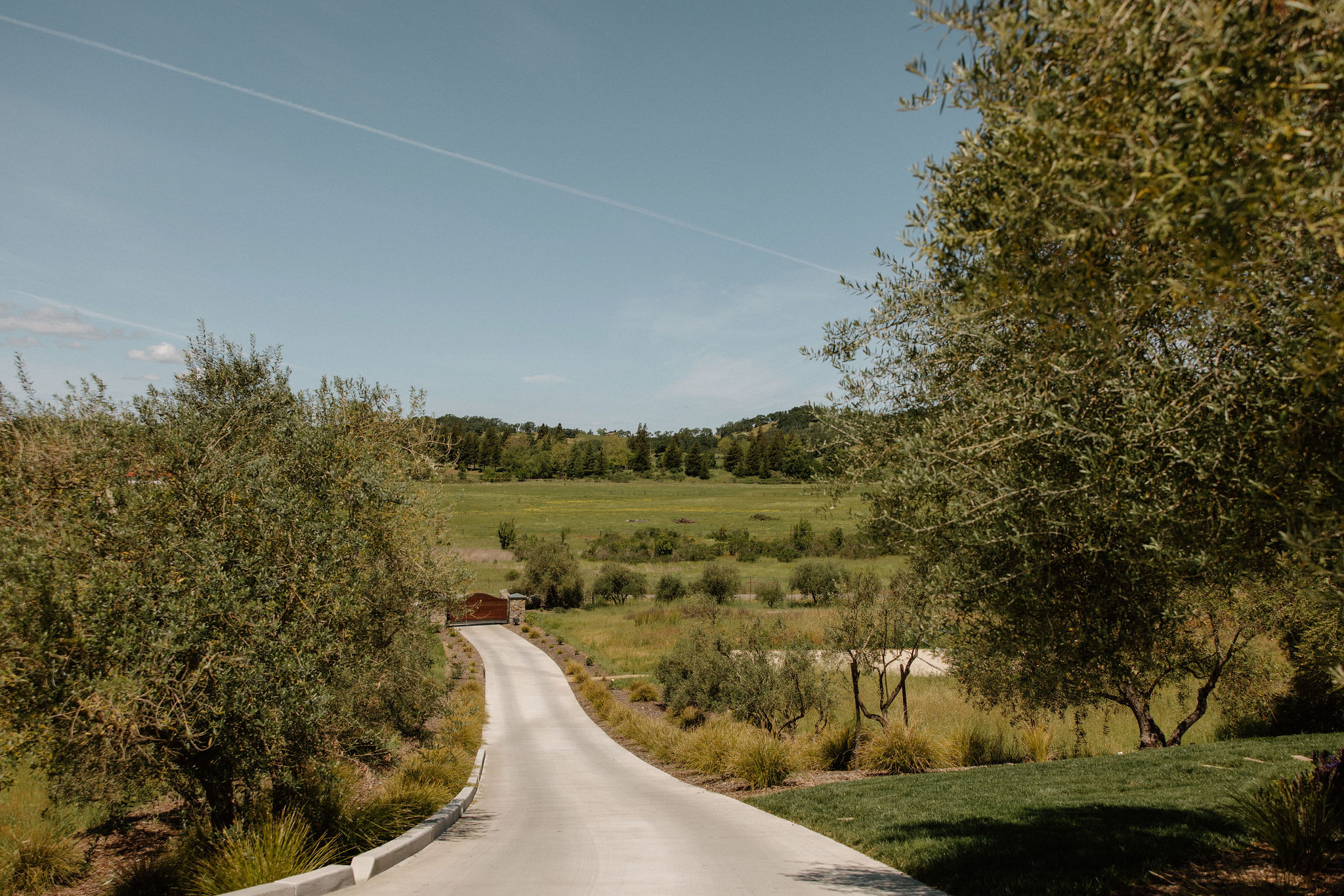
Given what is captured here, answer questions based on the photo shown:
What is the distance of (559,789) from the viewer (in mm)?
14836

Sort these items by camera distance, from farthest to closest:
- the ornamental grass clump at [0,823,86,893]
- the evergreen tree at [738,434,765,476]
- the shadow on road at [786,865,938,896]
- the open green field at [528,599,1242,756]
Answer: the evergreen tree at [738,434,765,476]
the open green field at [528,599,1242,756]
the ornamental grass clump at [0,823,86,893]
the shadow on road at [786,865,938,896]

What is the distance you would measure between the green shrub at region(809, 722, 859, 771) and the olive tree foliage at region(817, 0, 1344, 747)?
11.9 meters

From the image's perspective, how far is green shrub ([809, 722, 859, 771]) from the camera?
54.8 feet

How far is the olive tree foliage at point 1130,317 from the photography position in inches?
128

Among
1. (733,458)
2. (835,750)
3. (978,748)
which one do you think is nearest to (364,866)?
(835,750)

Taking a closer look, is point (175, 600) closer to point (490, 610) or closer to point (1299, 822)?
point (1299, 822)

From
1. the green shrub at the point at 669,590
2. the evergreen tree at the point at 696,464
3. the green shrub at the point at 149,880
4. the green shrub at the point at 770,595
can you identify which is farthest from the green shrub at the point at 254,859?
the evergreen tree at the point at 696,464

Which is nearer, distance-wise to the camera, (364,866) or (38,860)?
(364,866)

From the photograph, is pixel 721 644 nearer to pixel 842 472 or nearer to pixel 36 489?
pixel 842 472

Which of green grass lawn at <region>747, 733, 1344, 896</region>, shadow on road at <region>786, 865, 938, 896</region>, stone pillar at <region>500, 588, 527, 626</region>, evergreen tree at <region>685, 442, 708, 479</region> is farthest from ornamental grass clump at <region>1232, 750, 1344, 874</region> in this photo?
evergreen tree at <region>685, 442, 708, 479</region>

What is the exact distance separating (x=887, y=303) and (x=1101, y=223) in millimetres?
4105

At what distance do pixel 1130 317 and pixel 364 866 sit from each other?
317 inches

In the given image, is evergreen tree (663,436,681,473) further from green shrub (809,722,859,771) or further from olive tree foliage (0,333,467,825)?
olive tree foliage (0,333,467,825)

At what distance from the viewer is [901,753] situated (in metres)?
15.7
